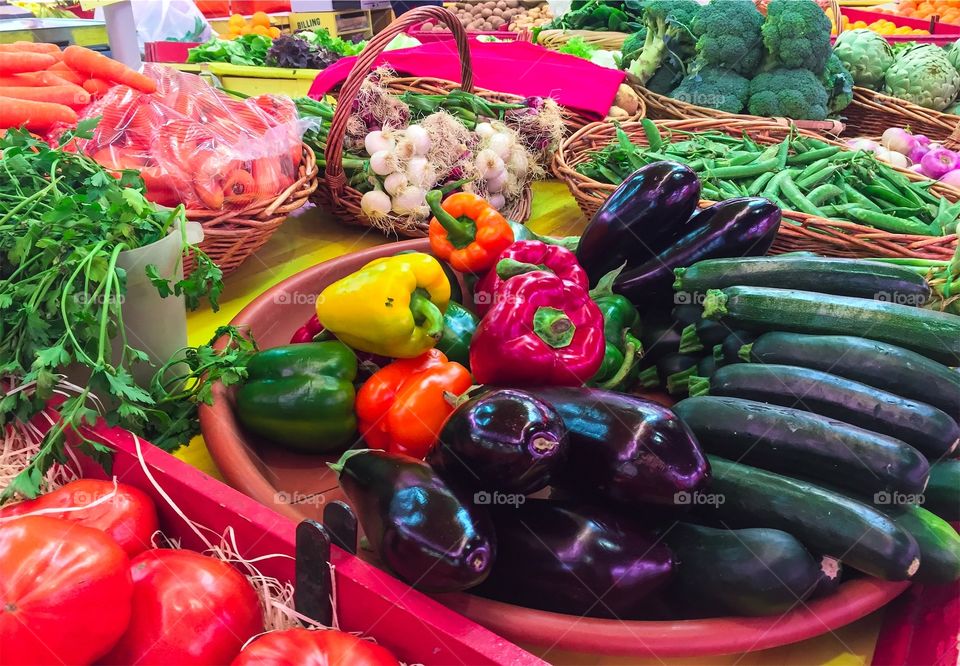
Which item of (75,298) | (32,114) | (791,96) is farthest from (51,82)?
(791,96)

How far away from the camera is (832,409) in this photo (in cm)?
98

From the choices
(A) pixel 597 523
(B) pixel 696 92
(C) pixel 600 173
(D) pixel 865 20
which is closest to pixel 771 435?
(A) pixel 597 523

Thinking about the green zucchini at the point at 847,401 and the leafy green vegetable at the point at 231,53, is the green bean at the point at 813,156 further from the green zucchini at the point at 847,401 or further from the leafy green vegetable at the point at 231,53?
the leafy green vegetable at the point at 231,53

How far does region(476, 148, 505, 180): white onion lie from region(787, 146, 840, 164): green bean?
3.24 ft

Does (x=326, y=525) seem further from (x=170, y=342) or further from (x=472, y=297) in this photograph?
(x=472, y=297)

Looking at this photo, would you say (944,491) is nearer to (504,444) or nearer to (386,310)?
(504,444)

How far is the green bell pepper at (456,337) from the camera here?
1265 mm

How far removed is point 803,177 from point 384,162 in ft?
4.14

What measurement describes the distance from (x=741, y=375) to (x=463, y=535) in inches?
22.2

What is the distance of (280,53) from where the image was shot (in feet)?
12.3

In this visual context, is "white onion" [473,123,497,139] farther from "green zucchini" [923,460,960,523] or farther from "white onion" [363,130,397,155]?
"green zucchini" [923,460,960,523]

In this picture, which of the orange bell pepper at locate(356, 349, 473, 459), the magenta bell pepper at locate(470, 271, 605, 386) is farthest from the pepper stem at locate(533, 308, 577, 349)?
the orange bell pepper at locate(356, 349, 473, 459)

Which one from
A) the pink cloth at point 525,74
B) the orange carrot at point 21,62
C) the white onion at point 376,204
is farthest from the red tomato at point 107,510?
the pink cloth at point 525,74

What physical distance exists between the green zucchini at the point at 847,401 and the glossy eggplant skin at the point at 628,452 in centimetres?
24
